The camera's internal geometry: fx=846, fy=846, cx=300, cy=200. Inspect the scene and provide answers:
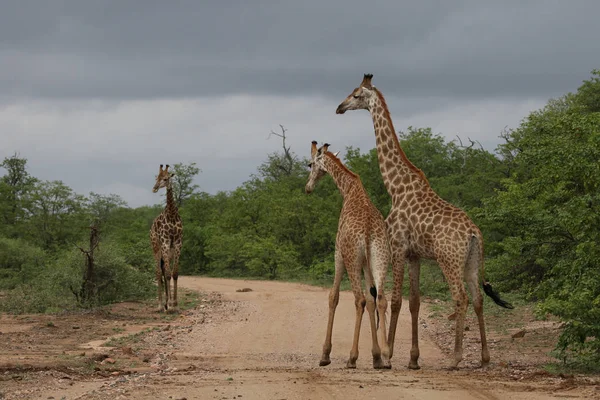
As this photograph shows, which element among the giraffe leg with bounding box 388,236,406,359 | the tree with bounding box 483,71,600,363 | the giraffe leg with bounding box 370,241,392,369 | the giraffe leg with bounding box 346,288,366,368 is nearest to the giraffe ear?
the giraffe leg with bounding box 388,236,406,359

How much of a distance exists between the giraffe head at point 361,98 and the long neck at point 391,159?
0.25ft

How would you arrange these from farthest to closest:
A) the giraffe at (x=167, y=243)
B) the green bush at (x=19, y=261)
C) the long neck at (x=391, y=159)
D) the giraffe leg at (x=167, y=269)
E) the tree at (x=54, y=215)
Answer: the tree at (x=54, y=215), the green bush at (x=19, y=261), the giraffe at (x=167, y=243), the giraffe leg at (x=167, y=269), the long neck at (x=391, y=159)

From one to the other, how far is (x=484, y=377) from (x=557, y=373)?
1089 millimetres

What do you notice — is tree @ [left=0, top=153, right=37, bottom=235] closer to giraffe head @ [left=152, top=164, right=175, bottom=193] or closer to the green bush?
the green bush

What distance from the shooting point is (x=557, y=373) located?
409 inches

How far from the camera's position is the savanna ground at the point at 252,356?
8953 millimetres

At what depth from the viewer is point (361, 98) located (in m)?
13.2

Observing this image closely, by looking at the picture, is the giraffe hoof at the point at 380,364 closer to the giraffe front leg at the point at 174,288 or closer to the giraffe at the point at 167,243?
the giraffe front leg at the point at 174,288

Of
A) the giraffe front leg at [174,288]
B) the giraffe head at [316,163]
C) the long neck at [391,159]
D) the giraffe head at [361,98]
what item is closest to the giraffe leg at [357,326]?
the long neck at [391,159]

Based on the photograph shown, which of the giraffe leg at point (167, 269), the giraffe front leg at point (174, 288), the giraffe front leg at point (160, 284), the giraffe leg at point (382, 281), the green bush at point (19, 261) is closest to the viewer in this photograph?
the giraffe leg at point (382, 281)

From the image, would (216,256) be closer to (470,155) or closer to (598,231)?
(470,155)

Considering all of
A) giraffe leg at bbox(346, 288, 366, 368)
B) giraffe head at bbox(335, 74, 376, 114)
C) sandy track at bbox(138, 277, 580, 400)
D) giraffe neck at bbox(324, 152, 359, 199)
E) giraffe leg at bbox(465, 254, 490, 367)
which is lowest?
sandy track at bbox(138, 277, 580, 400)

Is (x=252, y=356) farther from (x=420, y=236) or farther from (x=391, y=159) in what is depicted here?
(x=391, y=159)

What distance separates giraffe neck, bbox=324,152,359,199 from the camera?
1255 centimetres
